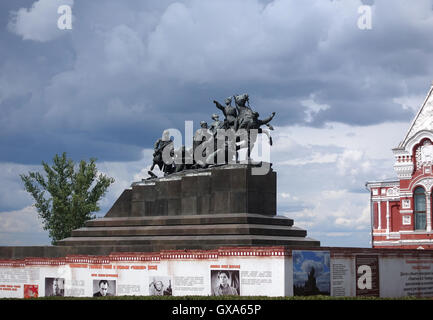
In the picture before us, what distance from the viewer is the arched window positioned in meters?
45.1

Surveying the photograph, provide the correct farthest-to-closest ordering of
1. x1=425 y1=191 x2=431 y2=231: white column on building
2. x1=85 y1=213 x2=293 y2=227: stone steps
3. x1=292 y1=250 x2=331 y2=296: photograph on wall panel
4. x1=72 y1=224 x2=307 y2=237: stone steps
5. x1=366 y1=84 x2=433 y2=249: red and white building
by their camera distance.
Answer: x1=366 y1=84 x2=433 y2=249: red and white building, x1=425 y1=191 x2=431 y2=231: white column on building, x1=85 y1=213 x2=293 y2=227: stone steps, x1=72 y1=224 x2=307 y2=237: stone steps, x1=292 y1=250 x2=331 y2=296: photograph on wall panel

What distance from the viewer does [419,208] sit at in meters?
45.5

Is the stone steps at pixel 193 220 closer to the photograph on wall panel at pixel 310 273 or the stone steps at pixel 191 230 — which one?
the stone steps at pixel 191 230

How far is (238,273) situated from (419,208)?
82.3 feet

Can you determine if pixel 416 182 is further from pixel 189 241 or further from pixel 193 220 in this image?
pixel 189 241

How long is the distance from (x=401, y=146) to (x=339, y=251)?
911 inches

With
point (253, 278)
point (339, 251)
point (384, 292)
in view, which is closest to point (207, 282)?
point (253, 278)

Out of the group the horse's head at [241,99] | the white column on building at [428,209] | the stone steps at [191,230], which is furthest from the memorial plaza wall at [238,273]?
the white column on building at [428,209]

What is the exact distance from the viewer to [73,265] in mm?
28969

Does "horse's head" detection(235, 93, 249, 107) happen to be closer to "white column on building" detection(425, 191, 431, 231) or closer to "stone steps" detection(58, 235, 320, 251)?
"stone steps" detection(58, 235, 320, 251)

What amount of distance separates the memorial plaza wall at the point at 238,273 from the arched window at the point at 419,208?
17.2 m

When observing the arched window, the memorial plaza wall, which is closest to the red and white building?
the arched window

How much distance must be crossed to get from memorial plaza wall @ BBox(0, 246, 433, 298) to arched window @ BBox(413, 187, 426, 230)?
17155mm

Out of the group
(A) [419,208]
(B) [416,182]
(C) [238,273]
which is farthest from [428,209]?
(C) [238,273]
